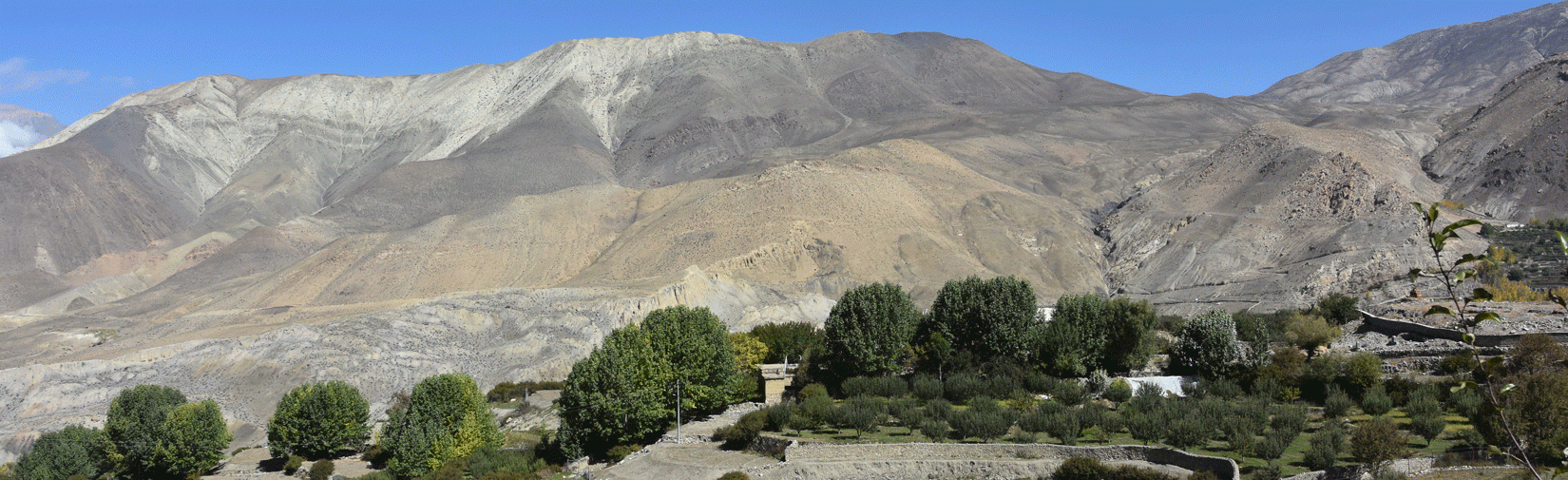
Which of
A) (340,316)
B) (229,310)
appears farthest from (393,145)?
(340,316)

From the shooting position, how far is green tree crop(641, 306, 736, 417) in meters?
44.7

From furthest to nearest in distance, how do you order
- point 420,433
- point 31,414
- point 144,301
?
1. point 144,301
2. point 31,414
3. point 420,433

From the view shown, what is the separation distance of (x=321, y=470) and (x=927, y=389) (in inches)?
1023

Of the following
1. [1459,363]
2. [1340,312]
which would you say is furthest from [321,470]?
[1340,312]

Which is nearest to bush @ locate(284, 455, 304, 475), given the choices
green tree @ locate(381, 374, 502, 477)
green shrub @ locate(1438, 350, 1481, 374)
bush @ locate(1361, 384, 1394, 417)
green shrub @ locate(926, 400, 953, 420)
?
green tree @ locate(381, 374, 502, 477)

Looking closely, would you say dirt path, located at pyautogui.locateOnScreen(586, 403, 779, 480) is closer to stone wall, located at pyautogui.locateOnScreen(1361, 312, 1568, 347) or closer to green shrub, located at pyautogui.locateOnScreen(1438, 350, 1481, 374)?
green shrub, located at pyautogui.locateOnScreen(1438, 350, 1481, 374)

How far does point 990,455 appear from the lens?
3244cm

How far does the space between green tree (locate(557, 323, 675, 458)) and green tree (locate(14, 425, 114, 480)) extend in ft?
86.0

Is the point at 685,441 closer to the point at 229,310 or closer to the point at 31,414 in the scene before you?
the point at 31,414

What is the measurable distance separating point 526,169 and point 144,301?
5708 centimetres

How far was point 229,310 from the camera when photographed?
100625 mm

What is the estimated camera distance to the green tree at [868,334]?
48.8m

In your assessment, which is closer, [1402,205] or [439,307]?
[439,307]

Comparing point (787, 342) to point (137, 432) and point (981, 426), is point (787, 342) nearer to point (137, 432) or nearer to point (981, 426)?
point (981, 426)
